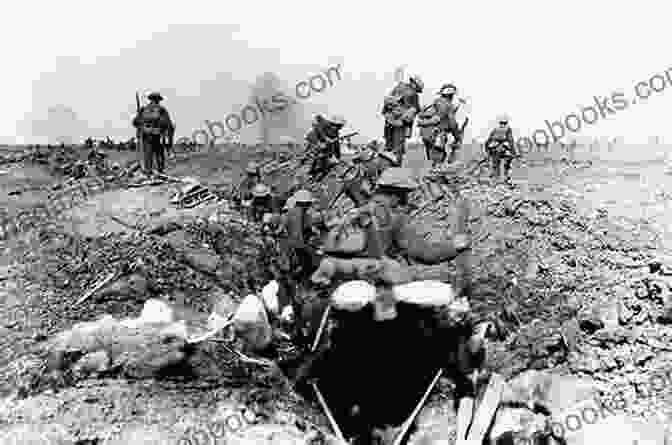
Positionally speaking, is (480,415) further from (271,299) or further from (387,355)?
(271,299)

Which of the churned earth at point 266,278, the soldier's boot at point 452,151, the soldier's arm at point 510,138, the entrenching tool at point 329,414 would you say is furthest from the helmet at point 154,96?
the entrenching tool at point 329,414

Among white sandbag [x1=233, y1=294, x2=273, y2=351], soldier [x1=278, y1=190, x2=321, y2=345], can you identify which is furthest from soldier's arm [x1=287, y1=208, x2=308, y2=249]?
white sandbag [x1=233, y1=294, x2=273, y2=351]

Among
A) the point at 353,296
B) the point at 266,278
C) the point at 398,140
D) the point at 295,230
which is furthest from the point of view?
the point at 398,140

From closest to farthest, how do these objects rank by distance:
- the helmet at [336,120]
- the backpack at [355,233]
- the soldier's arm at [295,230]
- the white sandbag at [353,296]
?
1. the white sandbag at [353,296]
2. the backpack at [355,233]
3. the soldier's arm at [295,230]
4. the helmet at [336,120]

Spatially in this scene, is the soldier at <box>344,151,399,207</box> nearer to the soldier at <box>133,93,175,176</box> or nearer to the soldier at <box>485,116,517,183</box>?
the soldier at <box>485,116,517,183</box>

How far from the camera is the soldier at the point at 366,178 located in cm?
780

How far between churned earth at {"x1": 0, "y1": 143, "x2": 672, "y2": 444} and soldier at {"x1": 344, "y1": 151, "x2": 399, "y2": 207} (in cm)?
118

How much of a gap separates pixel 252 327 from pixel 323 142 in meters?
6.26

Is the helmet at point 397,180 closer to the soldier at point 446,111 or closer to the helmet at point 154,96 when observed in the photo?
the soldier at point 446,111

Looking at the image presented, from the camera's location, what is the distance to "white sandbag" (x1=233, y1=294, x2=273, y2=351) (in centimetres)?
453

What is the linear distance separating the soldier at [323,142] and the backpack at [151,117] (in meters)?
3.11

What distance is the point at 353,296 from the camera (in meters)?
3.24

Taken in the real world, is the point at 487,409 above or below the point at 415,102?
below

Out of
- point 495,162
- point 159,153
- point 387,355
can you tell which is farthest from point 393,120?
point 387,355
